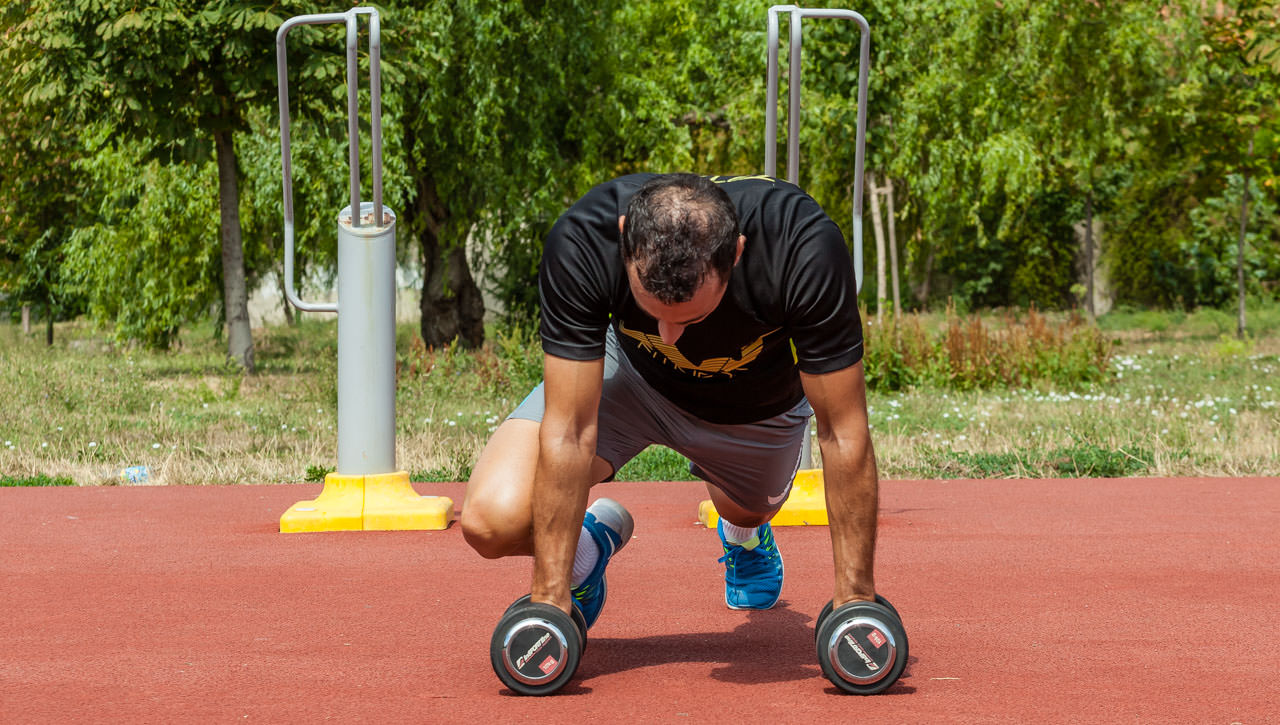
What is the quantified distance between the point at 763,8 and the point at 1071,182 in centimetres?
1097

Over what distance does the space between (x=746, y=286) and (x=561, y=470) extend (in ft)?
2.12

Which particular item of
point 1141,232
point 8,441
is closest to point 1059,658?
point 8,441

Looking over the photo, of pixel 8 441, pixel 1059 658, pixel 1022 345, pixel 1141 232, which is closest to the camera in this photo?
pixel 1059 658

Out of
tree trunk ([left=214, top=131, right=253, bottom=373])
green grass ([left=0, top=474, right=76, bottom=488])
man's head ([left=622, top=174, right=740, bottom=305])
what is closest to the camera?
man's head ([left=622, top=174, right=740, bottom=305])

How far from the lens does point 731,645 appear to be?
4.04m

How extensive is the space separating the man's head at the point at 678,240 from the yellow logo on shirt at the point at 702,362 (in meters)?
0.52

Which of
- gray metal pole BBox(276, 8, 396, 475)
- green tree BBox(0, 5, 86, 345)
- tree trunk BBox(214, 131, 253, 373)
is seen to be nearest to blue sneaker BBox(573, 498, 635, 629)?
gray metal pole BBox(276, 8, 396, 475)

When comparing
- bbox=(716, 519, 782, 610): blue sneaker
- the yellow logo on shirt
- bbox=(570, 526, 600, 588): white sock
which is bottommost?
bbox=(716, 519, 782, 610): blue sneaker

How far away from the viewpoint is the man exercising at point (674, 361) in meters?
3.03

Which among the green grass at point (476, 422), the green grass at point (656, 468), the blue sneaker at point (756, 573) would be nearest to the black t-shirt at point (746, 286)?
the blue sneaker at point (756, 573)

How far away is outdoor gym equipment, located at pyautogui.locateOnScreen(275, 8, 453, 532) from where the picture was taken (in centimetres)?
614

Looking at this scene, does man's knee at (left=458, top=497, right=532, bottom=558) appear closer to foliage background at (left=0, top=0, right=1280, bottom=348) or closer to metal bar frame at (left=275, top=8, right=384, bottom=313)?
metal bar frame at (left=275, top=8, right=384, bottom=313)

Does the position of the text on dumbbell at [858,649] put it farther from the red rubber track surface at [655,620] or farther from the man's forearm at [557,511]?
the man's forearm at [557,511]

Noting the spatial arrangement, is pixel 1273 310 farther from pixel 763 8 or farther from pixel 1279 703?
pixel 1279 703
